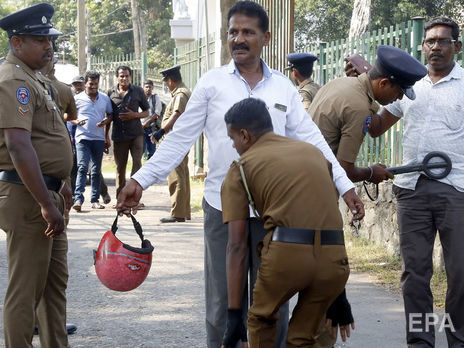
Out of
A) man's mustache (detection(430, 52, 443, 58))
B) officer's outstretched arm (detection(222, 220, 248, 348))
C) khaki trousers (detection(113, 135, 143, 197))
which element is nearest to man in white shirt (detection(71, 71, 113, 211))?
khaki trousers (detection(113, 135, 143, 197))

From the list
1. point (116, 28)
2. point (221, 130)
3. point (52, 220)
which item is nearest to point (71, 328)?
point (52, 220)

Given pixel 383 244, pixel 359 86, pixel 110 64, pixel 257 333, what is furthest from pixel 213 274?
pixel 110 64

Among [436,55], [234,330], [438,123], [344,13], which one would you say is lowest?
[234,330]

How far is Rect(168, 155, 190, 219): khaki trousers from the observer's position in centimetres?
1081

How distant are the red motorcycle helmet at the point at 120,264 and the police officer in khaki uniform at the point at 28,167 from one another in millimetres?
435

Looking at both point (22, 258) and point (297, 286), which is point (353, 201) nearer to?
point (297, 286)

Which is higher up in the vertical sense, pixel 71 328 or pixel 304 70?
pixel 304 70

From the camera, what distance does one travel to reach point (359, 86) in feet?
15.5

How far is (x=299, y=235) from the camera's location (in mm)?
3484

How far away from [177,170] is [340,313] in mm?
7115

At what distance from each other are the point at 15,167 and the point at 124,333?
191 centimetres

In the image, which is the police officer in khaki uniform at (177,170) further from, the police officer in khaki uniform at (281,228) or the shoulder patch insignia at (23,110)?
the police officer in khaki uniform at (281,228)

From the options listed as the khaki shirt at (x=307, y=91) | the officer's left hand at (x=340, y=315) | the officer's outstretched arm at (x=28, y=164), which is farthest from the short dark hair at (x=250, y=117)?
the khaki shirt at (x=307, y=91)

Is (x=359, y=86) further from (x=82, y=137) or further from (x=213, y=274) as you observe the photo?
(x=82, y=137)
